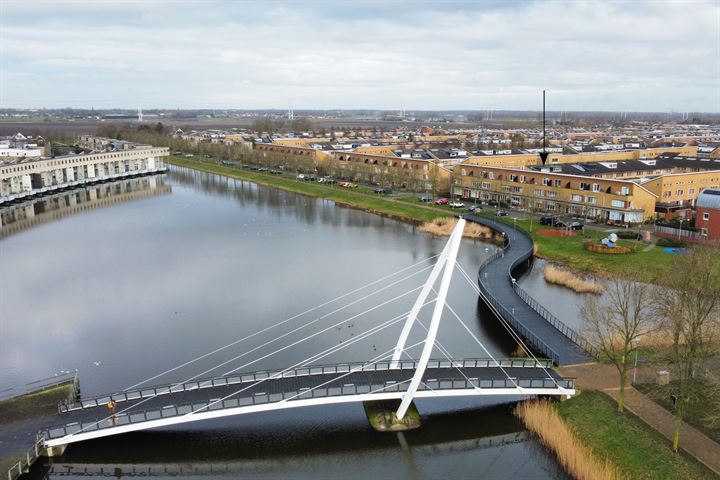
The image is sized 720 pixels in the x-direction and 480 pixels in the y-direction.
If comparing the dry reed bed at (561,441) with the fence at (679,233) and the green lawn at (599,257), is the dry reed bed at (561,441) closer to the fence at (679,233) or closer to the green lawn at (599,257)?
the green lawn at (599,257)

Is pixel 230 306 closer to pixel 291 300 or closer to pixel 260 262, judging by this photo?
pixel 291 300

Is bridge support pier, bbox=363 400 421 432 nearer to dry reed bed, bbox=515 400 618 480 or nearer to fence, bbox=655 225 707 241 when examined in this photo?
dry reed bed, bbox=515 400 618 480

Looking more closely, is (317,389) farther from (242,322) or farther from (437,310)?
(242,322)

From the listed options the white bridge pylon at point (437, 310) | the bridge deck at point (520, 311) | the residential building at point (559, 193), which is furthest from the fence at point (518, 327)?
the residential building at point (559, 193)

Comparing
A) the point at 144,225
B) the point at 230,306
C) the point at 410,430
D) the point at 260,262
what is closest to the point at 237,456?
the point at 410,430

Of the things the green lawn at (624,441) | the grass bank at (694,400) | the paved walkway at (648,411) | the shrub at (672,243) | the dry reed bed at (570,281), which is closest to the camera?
the green lawn at (624,441)

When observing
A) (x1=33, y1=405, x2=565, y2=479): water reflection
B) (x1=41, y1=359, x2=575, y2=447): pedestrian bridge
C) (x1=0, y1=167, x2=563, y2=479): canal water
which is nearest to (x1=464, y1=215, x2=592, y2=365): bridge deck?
(x1=0, y1=167, x2=563, y2=479): canal water

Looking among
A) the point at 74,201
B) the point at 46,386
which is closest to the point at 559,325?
the point at 46,386
